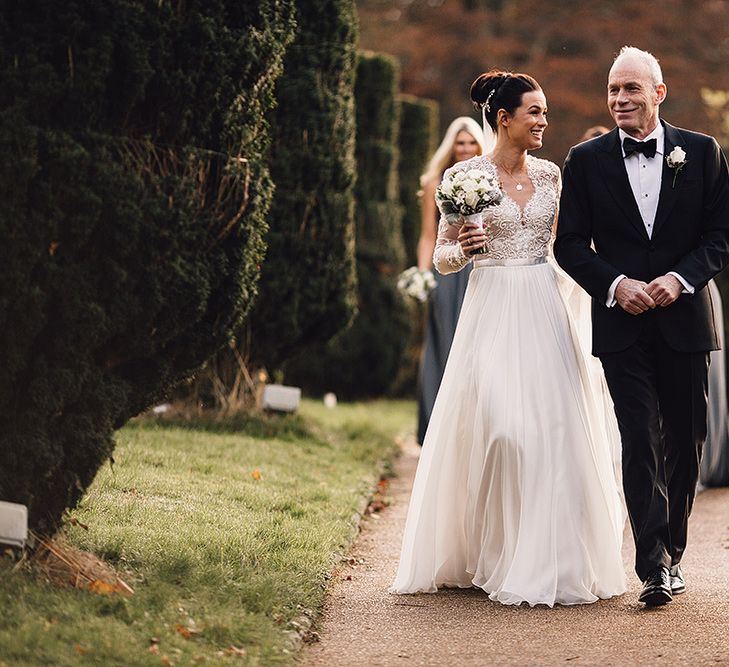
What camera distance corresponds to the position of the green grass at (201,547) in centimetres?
448

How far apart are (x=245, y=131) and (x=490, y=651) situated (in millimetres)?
2610

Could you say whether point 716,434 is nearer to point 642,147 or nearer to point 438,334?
point 438,334

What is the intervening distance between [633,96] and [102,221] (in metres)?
2.38

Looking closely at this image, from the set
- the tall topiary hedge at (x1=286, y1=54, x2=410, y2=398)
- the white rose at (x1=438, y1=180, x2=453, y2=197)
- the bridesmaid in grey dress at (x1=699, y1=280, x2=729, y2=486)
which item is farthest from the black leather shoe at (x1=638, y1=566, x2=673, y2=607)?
the tall topiary hedge at (x1=286, y1=54, x2=410, y2=398)

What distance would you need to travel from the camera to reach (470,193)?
598 cm

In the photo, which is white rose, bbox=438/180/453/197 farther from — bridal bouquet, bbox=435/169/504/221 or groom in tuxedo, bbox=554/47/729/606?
groom in tuxedo, bbox=554/47/729/606

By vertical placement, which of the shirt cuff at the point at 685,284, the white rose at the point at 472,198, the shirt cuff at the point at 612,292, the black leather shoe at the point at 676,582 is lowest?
the black leather shoe at the point at 676,582

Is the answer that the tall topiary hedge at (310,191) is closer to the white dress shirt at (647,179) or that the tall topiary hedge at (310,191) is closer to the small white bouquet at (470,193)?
the small white bouquet at (470,193)

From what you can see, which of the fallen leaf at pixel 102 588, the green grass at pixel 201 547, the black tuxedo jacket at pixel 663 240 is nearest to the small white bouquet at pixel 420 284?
the green grass at pixel 201 547

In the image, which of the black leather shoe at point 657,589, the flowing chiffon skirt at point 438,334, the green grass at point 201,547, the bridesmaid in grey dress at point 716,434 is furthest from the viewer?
the flowing chiffon skirt at point 438,334

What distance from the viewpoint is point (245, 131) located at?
20.2 ft

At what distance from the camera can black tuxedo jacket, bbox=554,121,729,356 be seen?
19.2ft

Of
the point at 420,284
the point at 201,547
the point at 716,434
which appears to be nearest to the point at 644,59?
the point at 201,547

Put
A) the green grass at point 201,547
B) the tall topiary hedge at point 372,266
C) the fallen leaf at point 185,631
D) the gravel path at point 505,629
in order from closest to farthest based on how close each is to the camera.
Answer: the green grass at point 201,547
the fallen leaf at point 185,631
the gravel path at point 505,629
the tall topiary hedge at point 372,266
